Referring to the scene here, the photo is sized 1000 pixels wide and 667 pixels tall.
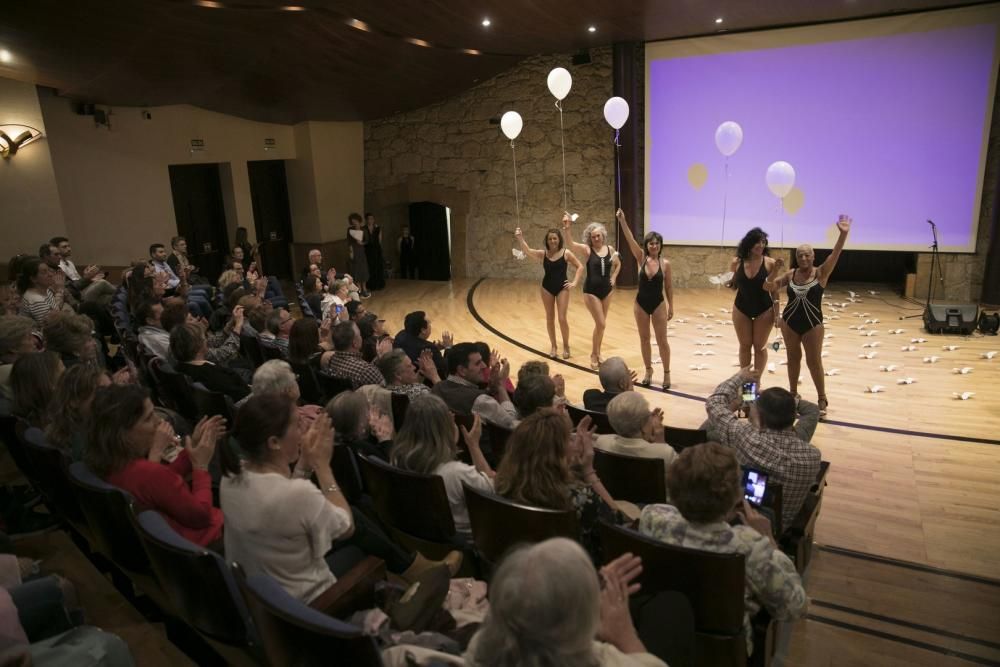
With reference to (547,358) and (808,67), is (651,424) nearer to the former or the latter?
(547,358)

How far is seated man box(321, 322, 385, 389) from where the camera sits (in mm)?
4391

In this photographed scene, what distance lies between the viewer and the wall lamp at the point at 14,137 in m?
7.86

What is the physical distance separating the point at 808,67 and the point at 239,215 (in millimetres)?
8467

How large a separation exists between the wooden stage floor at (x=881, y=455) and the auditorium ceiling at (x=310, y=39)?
3.39 meters

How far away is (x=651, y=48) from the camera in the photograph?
1002 cm

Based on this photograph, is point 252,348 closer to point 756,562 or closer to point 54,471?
point 54,471

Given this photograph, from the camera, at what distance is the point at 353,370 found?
440 cm

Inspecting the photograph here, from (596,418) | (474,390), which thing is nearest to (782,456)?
(596,418)

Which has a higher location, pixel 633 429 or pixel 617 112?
pixel 617 112

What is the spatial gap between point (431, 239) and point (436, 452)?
1066 centimetres

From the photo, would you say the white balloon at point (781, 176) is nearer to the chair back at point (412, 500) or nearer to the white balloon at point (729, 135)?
the white balloon at point (729, 135)

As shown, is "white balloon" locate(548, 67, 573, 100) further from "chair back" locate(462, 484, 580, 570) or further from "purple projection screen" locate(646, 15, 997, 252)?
"chair back" locate(462, 484, 580, 570)

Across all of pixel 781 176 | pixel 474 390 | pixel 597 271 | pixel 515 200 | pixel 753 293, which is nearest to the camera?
pixel 474 390

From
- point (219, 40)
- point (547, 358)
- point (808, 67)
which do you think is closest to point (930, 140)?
point (808, 67)
